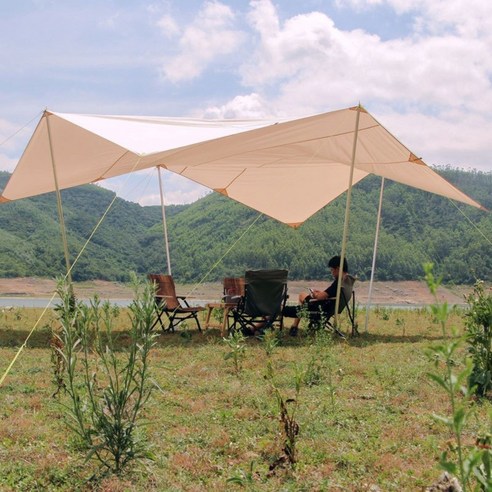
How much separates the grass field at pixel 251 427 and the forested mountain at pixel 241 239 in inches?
628

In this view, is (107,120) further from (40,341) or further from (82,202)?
(82,202)

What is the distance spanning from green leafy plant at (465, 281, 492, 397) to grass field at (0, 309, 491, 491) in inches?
7.6

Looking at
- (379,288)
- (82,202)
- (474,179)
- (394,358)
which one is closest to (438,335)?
(394,358)

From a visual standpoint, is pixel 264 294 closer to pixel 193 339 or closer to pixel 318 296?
pixel 318 296

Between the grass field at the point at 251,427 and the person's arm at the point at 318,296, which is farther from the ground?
the person's arm at the point at 318,296

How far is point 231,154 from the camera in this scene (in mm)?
6812

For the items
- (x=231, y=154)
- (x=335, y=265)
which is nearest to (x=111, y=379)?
(x=231, y=154)

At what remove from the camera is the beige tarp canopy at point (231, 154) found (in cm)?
623

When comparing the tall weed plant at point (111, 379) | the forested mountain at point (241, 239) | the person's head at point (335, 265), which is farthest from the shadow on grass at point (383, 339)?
the forested mountain at point (241, 239)

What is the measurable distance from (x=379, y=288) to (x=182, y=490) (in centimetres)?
2337

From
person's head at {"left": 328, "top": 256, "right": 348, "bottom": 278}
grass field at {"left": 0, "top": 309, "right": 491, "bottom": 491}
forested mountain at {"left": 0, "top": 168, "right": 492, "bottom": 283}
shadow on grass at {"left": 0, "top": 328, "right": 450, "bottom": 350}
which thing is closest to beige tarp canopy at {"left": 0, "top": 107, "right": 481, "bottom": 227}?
person's head at {"left": 328, "top": 256, "right": 348, "bottom": 278}

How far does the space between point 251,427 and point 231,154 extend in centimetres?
390

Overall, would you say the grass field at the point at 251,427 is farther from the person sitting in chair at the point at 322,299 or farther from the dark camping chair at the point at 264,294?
A: the person sitting in chair at the point at 322,299

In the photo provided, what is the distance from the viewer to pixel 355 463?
9.47 ft
